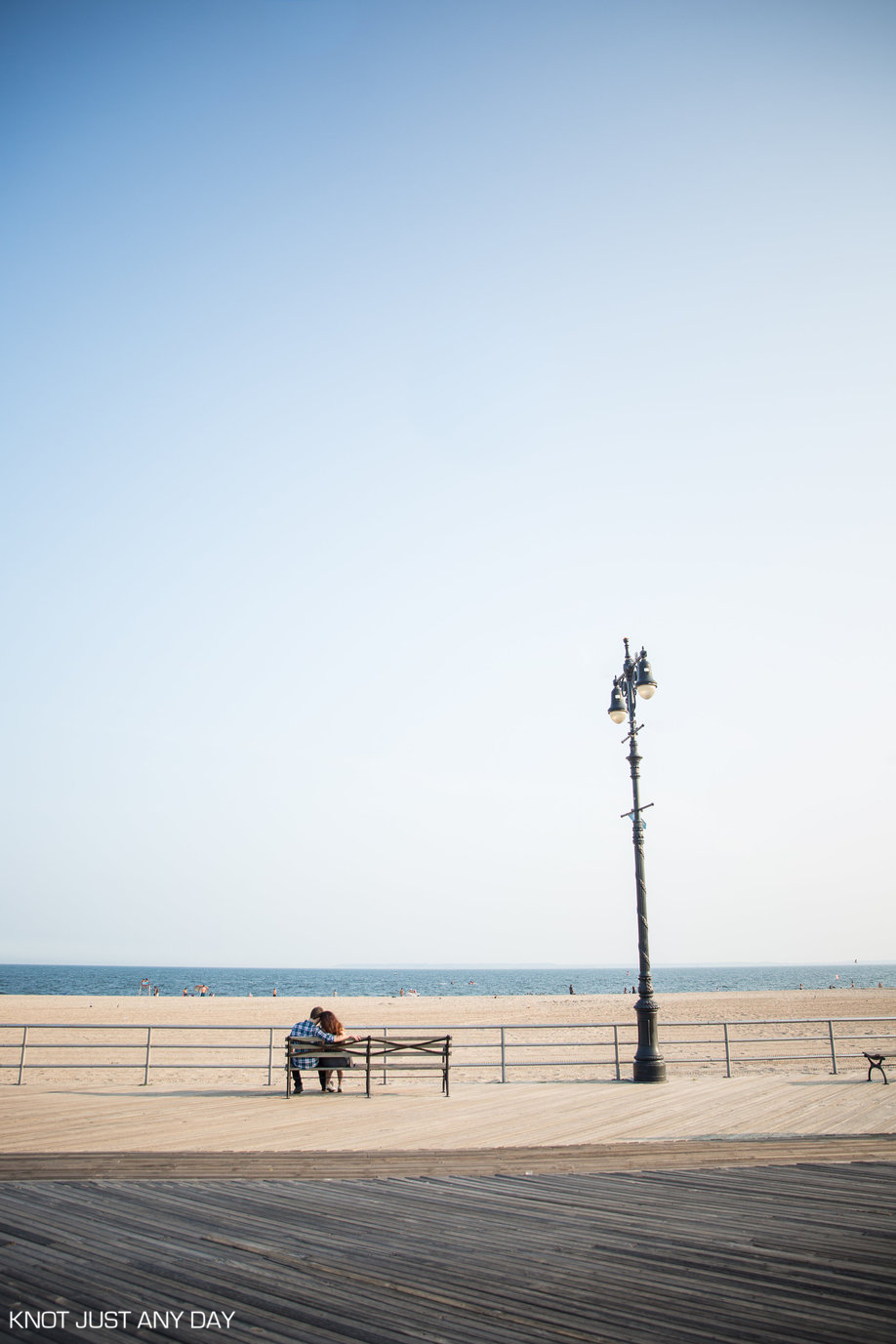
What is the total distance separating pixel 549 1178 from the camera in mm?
8086

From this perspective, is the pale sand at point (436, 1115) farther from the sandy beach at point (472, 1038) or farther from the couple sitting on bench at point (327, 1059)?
the sandy beach at point (472, 1038)

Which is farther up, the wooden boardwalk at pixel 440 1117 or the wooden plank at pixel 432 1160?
the wooden plank at pixel 432 1160

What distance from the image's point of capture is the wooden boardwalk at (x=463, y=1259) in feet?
15.5

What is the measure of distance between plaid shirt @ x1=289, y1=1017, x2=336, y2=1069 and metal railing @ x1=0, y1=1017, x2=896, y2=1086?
19.7 inches

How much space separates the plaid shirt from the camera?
13.5 meters

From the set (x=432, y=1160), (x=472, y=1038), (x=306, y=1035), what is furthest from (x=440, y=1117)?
(x=472, y=1038)

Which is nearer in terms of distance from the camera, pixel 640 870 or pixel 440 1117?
pixel 440 1117

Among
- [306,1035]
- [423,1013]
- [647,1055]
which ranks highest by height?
[306,1035]

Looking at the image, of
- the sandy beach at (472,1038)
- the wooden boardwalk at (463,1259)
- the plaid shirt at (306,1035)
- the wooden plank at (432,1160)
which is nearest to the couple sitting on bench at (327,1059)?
the plaid shirt at (306,1035)

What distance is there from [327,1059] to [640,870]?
6.22m

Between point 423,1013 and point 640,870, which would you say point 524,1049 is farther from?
point 423,1013

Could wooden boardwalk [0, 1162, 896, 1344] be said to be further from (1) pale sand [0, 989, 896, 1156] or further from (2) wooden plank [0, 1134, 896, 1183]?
(1) pale sand [0, 989, 896, 1156]

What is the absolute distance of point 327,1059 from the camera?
1359cm

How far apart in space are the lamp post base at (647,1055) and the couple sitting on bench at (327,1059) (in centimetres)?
485
